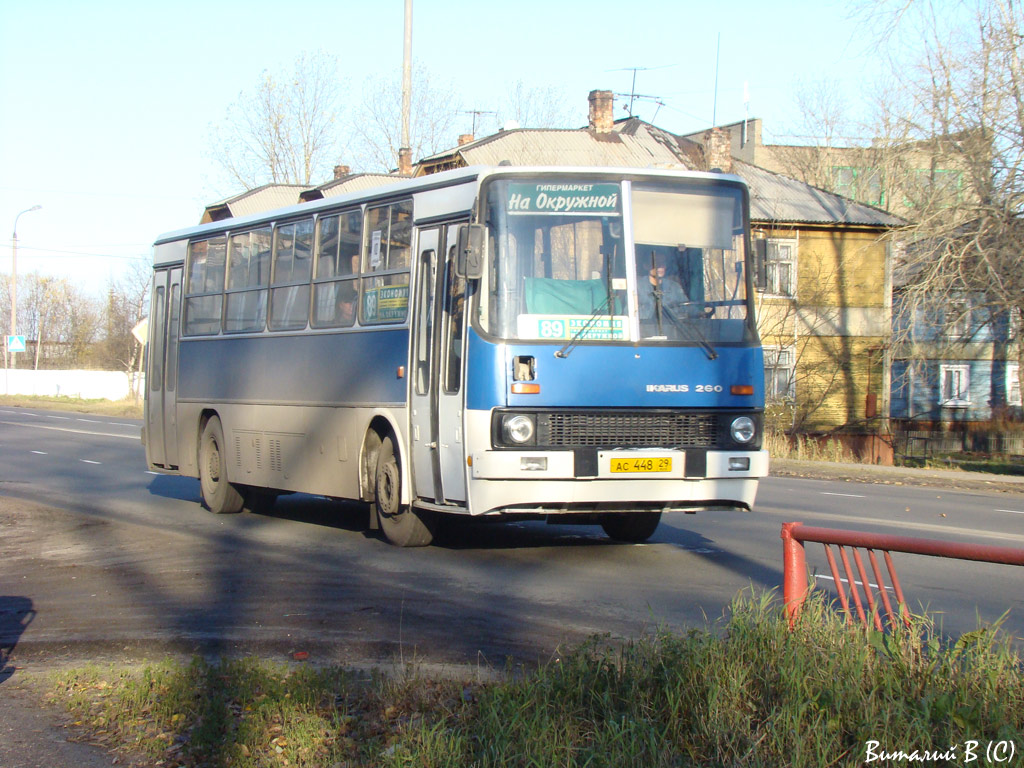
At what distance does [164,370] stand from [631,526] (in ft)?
24.9

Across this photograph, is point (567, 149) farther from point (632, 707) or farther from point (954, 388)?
point (632, 707)

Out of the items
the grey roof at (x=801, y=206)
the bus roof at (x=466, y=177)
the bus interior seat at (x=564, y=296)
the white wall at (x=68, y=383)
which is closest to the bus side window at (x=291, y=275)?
the bus roof at (x=466, y=177)

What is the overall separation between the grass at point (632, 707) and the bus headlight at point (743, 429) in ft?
12.7

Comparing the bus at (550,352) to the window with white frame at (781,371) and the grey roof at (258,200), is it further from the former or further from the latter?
the grey roof at (258,200)

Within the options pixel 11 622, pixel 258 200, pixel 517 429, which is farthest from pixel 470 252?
pixel 258 200

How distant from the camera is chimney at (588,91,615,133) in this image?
46812mm

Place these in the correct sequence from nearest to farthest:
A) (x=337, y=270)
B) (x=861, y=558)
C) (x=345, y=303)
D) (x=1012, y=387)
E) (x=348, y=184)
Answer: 1. (x=861, y=558)
2. (x=345, y=303)
3. (x=337, y=270)
4. (x=1012, y=387)
5. (x=348, y=184)

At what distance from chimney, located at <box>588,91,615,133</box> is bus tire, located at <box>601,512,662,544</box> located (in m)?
36.9

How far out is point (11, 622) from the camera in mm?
8336

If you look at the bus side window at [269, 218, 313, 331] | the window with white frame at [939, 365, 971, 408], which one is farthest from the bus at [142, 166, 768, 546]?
the window with white frame at [939, 365, 971, 408]

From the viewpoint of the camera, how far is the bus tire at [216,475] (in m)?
14.3

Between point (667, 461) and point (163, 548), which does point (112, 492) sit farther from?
point (667, 461)

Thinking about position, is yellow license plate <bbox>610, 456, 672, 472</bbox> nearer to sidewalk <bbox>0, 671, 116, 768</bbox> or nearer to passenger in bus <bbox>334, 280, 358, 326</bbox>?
passenger in bus <bbox>334, 280, 358, 326</bbox>

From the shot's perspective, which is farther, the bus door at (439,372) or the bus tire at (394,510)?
the bus tire at (394,510)
